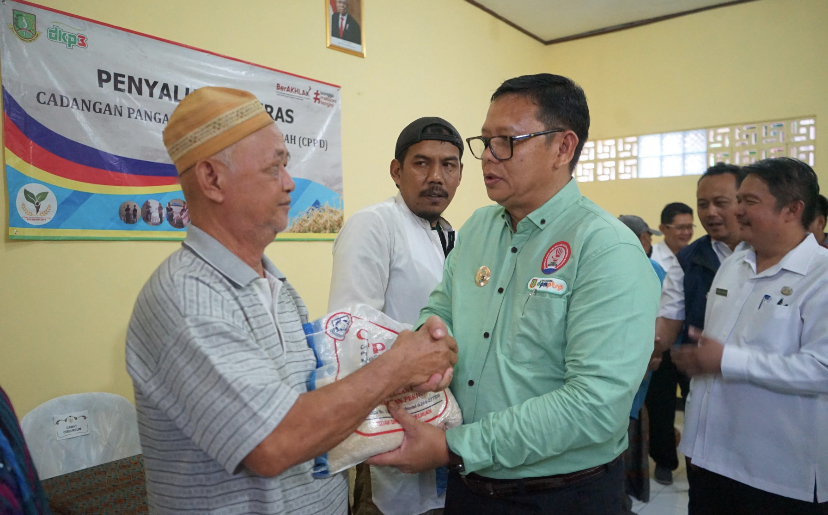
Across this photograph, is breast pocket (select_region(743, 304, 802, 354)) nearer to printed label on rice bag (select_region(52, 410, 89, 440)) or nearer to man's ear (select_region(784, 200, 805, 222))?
man's ear (select_region(784, 200, 805, 222))

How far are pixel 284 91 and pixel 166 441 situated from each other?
2960mm

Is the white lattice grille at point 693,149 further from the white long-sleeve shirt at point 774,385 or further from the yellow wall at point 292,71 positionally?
the white long-sleeve shirt at point 774,385

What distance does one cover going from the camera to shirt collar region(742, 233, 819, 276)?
1801 mm

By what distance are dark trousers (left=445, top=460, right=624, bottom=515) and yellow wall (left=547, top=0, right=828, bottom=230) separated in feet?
17.5

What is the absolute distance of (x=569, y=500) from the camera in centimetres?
126

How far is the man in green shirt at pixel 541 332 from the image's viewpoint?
1160 millimetres

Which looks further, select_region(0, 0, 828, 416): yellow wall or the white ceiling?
the white ceiling

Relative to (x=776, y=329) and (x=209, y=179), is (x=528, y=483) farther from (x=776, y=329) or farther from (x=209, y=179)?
(x=776, y=329)

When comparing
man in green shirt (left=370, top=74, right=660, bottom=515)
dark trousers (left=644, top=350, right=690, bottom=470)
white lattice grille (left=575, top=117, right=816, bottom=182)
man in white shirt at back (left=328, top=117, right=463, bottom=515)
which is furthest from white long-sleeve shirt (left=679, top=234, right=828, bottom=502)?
white lattice grille (left=575, top=117, right=816, bottom=182)

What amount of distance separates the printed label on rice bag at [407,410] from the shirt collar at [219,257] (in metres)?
0.43

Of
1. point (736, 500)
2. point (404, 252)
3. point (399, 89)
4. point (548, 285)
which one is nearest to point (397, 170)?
point (404, 252)

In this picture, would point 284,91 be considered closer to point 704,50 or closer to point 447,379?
point 447,379

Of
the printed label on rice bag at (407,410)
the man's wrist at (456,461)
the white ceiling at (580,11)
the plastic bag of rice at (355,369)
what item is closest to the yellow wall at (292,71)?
the white ceiling at (580,11)

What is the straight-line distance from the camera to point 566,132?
4.70 feet
